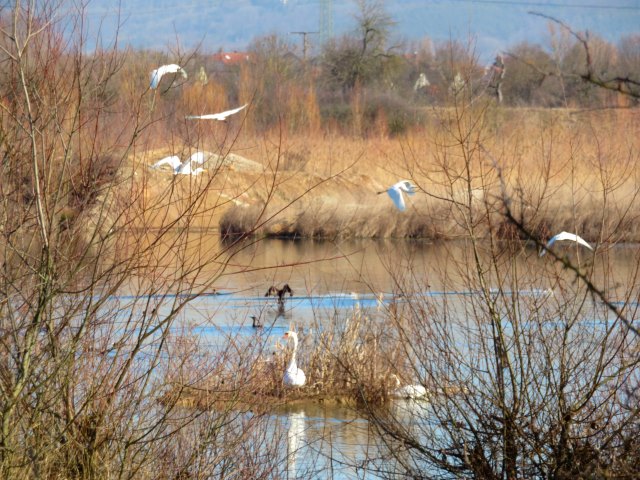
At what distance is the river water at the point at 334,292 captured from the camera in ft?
16.7

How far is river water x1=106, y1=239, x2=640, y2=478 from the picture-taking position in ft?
16.7

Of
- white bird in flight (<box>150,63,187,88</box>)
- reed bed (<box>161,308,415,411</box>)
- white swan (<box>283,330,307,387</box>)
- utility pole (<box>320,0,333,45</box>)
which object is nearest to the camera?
white bird in flight (<box>150,63,187,88</box>)

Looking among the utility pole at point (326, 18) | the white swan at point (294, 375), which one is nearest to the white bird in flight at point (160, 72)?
the white swan at point (294, 375)

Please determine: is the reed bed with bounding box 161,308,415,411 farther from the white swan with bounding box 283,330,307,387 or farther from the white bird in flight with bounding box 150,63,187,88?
the white bird in flight with bounding box 150,63,187,88

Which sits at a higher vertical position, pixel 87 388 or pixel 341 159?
pixel 87 388

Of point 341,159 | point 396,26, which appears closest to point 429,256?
point 341,159

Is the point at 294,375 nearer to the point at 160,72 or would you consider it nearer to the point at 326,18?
the point at 160,72

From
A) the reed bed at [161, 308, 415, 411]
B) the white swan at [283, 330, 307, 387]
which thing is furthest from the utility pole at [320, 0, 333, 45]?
the white swan at [283, 330, 307, 387]

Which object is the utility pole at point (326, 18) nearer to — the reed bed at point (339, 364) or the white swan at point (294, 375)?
the reed bed at point (339, 364)

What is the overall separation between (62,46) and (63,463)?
1686 millimetres

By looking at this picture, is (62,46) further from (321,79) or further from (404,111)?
(321,79)

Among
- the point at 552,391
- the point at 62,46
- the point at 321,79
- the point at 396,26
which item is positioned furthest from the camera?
the point at 396,26

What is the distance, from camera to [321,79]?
40969 millimetres

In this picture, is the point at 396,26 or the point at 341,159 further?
the point at 396,26
